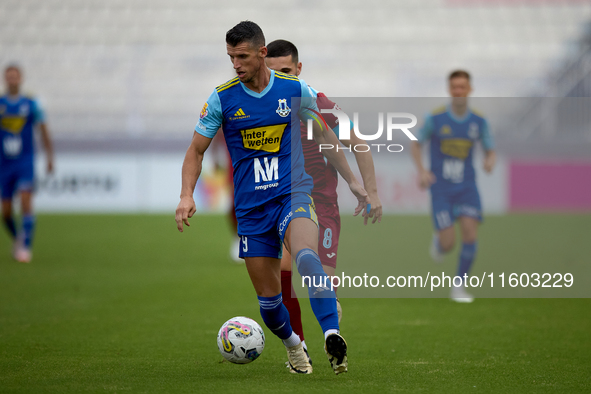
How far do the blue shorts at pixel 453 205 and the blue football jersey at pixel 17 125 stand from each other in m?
5.97

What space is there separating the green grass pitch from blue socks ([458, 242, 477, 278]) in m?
0.38

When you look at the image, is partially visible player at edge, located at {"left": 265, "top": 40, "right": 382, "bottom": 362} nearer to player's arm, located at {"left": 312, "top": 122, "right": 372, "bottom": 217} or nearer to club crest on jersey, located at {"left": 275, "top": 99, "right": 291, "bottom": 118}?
player's arm, located at {"left": 312, "top": 122, "right": 372, "bottom": 217}

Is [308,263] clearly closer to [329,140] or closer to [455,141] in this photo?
[329,140]

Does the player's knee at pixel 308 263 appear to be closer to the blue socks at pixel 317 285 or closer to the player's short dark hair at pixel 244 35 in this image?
the blue socks at pixel 317 285

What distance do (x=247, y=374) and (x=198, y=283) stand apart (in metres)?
4.55

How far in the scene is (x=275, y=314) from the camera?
4332 millimetres

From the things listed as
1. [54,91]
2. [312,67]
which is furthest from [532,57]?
[54,91]

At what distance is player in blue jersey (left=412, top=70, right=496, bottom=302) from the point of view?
7742 mm

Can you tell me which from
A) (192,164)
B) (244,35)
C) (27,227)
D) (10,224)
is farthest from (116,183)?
(244,35)

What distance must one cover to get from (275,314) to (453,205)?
4026 mm

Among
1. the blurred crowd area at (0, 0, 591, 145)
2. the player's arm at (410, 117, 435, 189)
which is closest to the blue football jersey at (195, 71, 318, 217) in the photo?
the player's arm at (410, 117, 435, 189)

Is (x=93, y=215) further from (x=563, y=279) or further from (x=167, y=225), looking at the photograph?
(x=563, y=279)

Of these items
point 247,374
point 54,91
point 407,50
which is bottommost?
point 247,374

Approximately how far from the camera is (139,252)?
12211 millimetres
